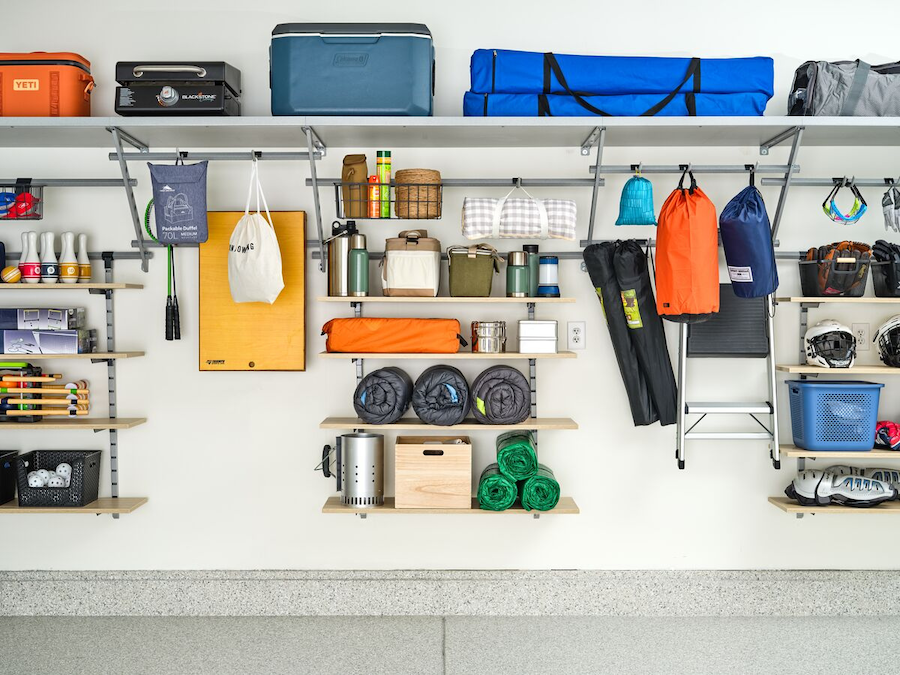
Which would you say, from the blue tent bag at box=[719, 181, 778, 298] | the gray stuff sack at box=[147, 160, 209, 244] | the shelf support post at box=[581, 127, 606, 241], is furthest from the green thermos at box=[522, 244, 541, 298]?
the gray stuff sack at box=[147, 160, 209, 244]

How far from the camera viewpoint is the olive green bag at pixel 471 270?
309cm

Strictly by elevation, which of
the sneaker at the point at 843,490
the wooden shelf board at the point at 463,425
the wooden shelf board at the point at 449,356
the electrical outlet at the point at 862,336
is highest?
the electrical outlet at the point at 862,336

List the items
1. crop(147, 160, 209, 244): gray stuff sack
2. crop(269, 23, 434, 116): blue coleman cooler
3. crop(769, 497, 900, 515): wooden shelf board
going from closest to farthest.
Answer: crop(269, 23, 434, 116): blue coleman cooler
crop(147, 160, 209, 244): gray stuff sack
crop(769, 497, 900, 515): wooden shelf board

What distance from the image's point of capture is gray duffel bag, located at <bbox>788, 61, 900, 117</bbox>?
2945mm

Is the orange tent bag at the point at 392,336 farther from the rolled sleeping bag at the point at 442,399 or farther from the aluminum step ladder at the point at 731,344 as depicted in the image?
the aluminum step ladder at the point at 731,344

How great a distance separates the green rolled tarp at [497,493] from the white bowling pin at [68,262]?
2.08m

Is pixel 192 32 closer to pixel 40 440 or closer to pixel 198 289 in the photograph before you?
pixel 198 289

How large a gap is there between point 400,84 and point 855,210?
209 centimetres

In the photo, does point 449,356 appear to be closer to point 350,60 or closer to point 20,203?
point 350,60

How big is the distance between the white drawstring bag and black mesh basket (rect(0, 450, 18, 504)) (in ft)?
4.52

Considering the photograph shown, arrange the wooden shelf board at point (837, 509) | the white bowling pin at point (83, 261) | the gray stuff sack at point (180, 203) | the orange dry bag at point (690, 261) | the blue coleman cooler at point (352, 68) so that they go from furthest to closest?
the white bowling pin at point (83, 261)
the wooden shelf board at point (837, 509)
the gray stuff sack at point (180, 203)
the blue coleman cooler at point (352, 68)
the orange dry bag at point (690, 261)

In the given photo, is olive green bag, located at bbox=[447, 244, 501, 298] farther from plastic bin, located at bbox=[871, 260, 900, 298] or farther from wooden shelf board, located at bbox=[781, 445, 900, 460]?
plastic bin, located at bbox=[871, 260, 900, 298]

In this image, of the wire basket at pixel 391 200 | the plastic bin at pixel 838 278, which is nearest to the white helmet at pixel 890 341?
the plastic bin at pixel 838 278

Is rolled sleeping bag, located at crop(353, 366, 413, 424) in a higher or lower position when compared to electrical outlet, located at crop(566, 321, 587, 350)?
lower
